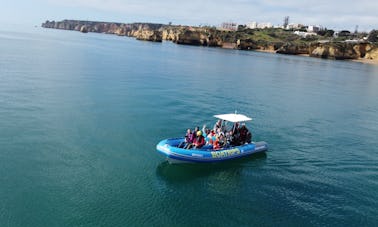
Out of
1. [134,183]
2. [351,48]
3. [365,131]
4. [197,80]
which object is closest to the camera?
[134,183]

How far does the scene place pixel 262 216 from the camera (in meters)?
16.8

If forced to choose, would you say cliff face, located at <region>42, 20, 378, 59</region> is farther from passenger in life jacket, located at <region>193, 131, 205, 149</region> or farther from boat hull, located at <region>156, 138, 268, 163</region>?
passenger in life jacket, located at <region>193, 131, 205, 149</region>

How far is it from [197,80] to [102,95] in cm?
2083

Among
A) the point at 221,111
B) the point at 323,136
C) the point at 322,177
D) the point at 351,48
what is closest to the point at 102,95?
the point at 221,111

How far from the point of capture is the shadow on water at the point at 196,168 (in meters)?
20.8

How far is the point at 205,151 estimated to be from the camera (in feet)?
73.4

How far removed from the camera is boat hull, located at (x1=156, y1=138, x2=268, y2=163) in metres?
21.3

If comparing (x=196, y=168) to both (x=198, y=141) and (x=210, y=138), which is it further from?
(x=210, y=138)

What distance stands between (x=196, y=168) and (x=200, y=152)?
0.97 m

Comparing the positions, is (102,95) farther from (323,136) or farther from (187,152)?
(323,136)

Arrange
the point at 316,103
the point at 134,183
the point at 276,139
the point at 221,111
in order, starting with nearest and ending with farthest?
the point at 134,183 < the point at 276,139 < the point at 221,111 < the point at 316,103

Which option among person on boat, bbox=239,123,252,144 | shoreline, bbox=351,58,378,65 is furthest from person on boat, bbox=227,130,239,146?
shoreline, bbox=351,58,378,65

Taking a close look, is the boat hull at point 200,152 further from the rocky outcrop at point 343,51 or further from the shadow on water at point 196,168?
the rocky outcrop at point 343,51

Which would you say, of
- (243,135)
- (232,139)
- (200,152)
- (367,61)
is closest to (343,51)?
(367,61)
